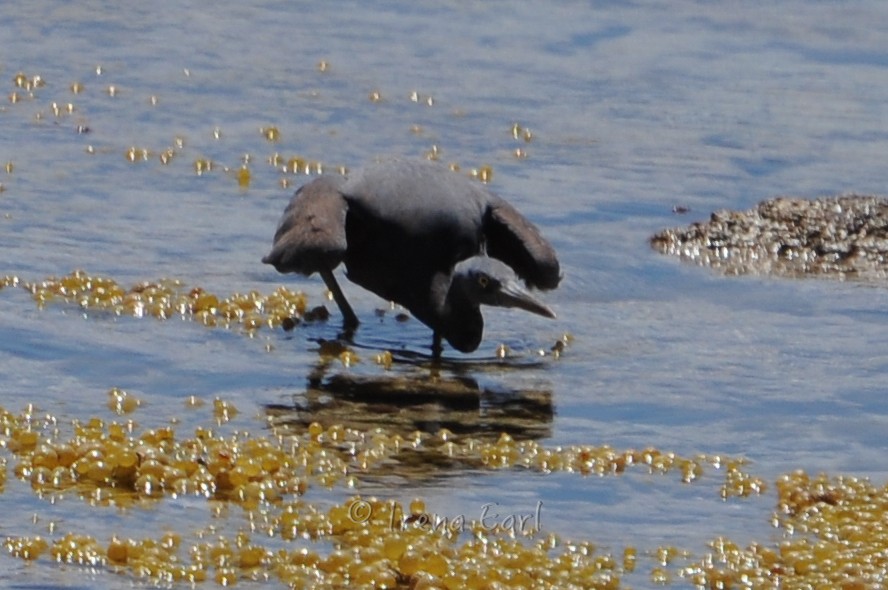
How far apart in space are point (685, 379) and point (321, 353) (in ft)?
5.53

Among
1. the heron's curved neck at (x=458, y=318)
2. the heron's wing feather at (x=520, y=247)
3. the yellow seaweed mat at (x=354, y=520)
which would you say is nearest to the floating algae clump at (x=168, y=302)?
the heron's curved neck at (x=458, y=318)

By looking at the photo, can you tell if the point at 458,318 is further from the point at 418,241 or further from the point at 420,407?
the point at 420,407

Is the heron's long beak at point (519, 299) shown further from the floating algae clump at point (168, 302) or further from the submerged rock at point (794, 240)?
the submerged rock at point (794, 240)

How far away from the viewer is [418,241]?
31.0 feet

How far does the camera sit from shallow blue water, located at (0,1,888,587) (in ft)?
26.8

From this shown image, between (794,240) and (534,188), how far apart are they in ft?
6.13

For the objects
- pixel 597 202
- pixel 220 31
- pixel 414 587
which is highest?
pixel 220 31

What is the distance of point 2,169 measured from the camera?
12.2 m

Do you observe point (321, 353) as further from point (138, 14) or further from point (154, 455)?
point (138, 14)

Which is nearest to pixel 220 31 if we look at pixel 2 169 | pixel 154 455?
pixel 2 169

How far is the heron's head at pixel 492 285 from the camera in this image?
8828 mm

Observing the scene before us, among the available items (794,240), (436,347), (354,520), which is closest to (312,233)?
(436,347)

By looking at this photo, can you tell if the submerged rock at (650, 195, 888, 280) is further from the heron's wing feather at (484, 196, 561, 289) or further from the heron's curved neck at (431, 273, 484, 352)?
the heron's curved neck at (431, 273, 484, 352)

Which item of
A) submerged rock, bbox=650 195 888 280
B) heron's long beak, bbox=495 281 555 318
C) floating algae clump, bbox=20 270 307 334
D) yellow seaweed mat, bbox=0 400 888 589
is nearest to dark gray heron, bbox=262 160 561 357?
heron's long beak, bbox=495 281 555 318
